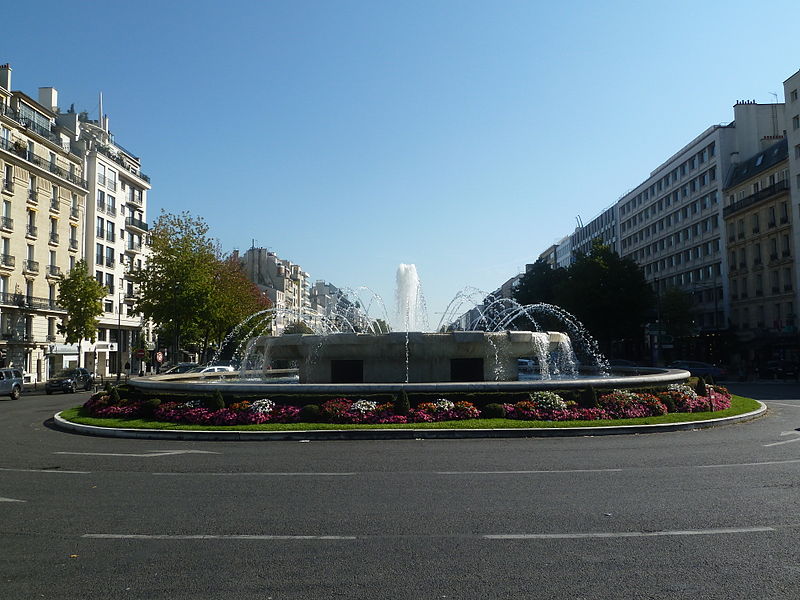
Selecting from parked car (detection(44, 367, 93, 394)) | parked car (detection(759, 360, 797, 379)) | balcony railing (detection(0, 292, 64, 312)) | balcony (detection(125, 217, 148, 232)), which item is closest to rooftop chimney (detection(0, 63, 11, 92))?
balcony railing (detection(0, 292, 64, 312))

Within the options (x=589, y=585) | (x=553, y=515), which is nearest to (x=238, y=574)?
(x=589, y=585)

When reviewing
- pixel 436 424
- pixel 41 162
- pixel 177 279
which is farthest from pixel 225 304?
pixel 436 424

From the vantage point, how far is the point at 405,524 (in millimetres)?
7891

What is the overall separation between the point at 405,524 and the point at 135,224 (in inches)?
2835

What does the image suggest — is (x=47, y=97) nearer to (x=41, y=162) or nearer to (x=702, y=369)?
(x=41, y=162)

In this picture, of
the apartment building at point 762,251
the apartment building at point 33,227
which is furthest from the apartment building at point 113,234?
the apartment building at point 762,251

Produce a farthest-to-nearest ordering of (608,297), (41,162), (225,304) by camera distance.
Answer: (608,297), (41,162), (225,304)

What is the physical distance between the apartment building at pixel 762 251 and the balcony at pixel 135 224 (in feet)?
198

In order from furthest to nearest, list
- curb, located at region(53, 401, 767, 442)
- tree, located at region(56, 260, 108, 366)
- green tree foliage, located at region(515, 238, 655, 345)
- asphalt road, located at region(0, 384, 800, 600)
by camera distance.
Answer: green tree foliage, located at region(515, 238, 655, 345) < tree, located at region(56, 260, 108, 366) < curb, located at region(53, 401, 767, 442) < asphalt road, located at region(0, 384, 800, 600)

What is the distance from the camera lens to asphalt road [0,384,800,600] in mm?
5902

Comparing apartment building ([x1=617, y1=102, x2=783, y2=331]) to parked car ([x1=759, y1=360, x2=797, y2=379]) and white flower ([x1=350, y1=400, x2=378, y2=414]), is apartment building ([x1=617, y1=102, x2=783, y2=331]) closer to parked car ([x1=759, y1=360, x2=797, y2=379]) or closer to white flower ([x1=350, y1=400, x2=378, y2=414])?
parked car ([x1=759, y1=360, x2=797, y2=379])

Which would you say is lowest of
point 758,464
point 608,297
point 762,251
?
point 758,464

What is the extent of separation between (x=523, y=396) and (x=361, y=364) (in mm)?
5473

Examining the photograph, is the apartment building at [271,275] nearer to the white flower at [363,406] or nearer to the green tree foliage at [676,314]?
the green tree foliage at [676,314]
